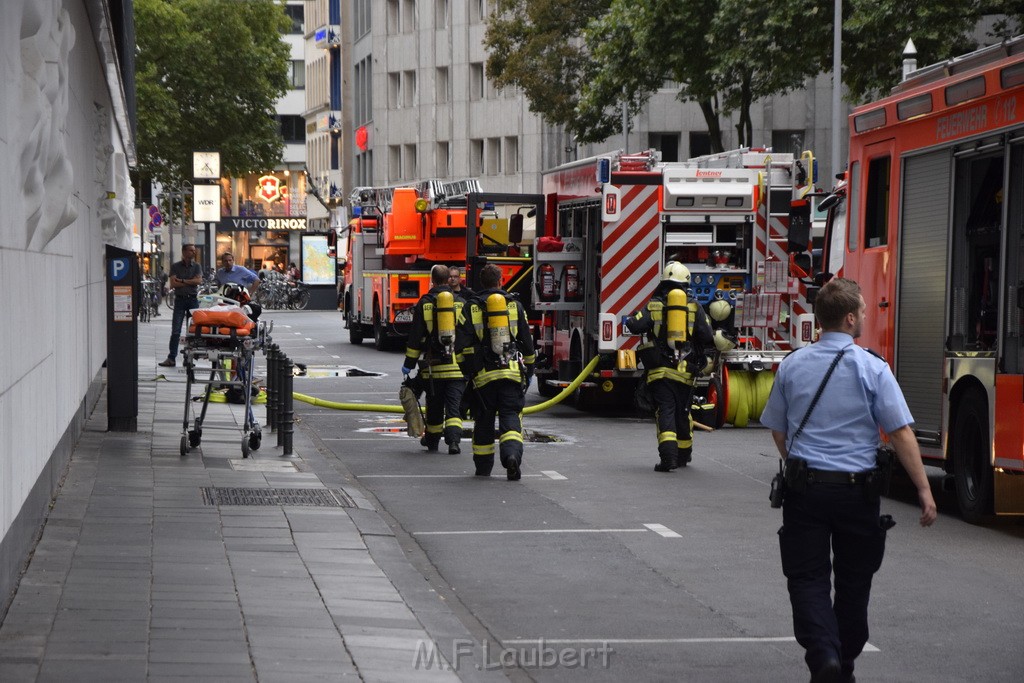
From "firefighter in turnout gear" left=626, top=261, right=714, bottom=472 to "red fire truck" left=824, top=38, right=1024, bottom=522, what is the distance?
4.86 ft

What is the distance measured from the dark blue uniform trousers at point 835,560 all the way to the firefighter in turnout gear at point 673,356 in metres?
7.65

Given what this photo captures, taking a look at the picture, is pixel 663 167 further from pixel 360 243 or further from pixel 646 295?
pixel 360 243

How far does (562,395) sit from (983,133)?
29.0 feet

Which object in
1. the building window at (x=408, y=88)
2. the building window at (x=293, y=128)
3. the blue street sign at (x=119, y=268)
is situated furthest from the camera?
the building window at (x=293, y=128)

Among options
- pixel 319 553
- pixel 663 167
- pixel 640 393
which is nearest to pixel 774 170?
pixel 663 167

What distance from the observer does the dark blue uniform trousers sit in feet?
20.1

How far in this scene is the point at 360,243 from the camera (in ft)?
115

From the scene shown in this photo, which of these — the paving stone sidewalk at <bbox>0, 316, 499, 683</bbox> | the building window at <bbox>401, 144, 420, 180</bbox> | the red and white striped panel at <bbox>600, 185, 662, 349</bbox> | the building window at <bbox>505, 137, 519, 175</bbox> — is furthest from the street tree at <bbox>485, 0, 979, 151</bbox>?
the building window at <bbox>401, 144, 420, 180</bbox>

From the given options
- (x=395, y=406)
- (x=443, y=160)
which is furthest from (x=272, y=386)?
(x=443, y=160)

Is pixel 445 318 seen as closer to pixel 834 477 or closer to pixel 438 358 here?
pixel 438 358

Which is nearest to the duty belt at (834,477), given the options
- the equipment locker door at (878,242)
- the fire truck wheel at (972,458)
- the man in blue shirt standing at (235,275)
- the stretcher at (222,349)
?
the fire truck wheel at (972,458)

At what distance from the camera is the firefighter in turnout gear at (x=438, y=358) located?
14.8m

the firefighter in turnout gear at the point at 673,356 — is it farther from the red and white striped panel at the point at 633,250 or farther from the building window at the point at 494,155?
the building window at the point at 494,155

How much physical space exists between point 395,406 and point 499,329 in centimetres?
651
